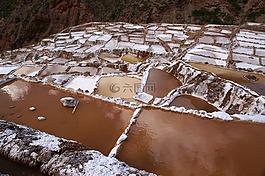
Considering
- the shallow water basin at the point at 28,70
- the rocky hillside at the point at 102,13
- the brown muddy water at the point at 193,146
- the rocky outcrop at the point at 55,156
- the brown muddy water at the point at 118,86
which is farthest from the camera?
the rocky hillside at the point at 102,13

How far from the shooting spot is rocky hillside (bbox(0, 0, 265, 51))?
1029 inches

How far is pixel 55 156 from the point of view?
5023 millimetres

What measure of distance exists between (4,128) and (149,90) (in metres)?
5.18

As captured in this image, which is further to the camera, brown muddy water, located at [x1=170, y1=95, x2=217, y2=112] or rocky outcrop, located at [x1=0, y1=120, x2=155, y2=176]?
brown muddy water, located at [x1=170, y1=95, x2=217, y2=112]

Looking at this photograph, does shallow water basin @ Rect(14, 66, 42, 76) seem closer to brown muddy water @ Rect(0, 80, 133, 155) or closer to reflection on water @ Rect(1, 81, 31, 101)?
reflection on water @ Rect(1, 81, 31, 101)

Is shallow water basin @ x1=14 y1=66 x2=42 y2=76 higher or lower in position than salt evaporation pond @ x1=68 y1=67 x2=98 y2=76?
lower

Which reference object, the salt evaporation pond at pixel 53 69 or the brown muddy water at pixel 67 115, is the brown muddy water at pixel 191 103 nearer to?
the brown muddy water at pixel 67 115

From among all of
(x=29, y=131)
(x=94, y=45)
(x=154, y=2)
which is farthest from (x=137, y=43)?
(x=154, y=2)

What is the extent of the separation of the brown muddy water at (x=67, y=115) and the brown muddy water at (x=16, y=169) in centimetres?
162

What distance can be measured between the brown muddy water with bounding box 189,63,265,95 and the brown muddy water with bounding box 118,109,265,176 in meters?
2.70

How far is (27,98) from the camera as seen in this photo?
8.44 m

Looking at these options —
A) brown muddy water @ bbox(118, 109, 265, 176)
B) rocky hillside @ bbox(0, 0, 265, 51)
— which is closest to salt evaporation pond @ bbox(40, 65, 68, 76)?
brown muddy water @ bbox(118, 109, 265, 176)

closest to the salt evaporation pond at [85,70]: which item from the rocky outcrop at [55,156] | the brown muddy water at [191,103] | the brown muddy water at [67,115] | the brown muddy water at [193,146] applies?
the brown muddy water at [67,115]

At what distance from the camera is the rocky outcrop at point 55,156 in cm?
473
